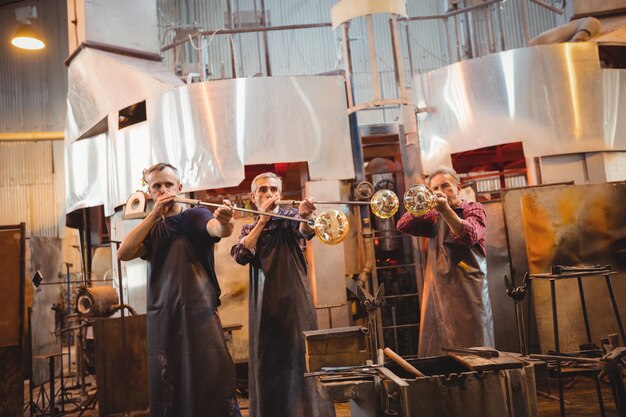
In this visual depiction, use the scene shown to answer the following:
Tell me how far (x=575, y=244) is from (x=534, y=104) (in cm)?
176

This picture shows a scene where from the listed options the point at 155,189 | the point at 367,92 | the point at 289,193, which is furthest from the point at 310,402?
the point at 367,92

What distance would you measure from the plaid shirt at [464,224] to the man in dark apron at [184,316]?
5.13ft

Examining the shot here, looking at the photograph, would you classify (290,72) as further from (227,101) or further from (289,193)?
(227,101)

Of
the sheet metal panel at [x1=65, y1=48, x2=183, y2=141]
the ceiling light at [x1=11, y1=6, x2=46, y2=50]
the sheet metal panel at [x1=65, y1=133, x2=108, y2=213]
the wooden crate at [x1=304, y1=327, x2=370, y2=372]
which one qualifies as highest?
the ceiling light at [x1=11, y1=6, x2=46, y2=50]

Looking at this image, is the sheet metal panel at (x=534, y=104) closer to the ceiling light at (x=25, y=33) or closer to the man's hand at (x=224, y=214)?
the man's hand at (x=224, y=214)

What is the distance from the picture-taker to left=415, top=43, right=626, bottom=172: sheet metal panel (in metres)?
6.53

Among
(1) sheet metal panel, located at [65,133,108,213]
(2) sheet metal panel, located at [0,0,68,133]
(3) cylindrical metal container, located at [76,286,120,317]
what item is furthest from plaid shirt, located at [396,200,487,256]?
(2) sheet metal panel, located at [0,0,68,133]

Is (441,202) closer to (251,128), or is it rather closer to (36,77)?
(251,128)

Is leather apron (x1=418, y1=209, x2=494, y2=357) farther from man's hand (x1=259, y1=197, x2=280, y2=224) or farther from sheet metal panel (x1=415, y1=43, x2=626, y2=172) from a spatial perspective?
sheet metal panel (x1=415, y1=43, x2=626, y2=172)

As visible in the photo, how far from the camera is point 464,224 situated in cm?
391

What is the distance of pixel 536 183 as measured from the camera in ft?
21.9

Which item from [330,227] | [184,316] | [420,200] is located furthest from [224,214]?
[420,200]

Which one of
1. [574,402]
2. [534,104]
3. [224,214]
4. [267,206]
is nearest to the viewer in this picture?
[224,214]

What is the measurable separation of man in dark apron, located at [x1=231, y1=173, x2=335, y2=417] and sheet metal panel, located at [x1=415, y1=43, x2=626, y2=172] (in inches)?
131
